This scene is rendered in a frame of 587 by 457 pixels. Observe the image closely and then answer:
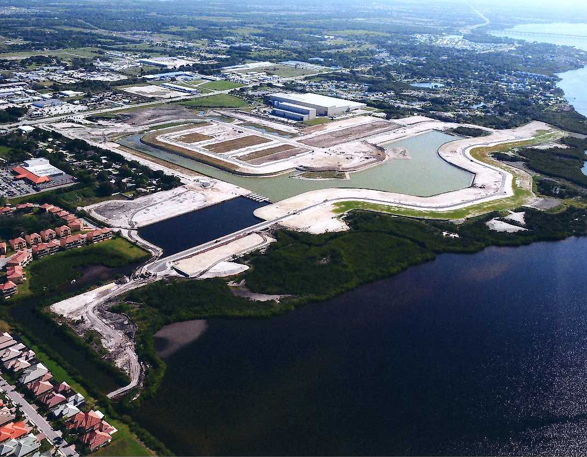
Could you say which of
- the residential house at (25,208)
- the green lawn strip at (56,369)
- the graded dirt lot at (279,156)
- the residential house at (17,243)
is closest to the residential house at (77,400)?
the green lawn strip at (56,369)

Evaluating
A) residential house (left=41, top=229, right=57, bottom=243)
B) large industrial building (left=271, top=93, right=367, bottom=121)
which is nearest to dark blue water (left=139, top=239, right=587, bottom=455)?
residential house (left=41, top=229, right=57, bottom=243)

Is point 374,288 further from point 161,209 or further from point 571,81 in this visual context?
point 571,81

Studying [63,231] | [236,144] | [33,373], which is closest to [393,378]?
[33,373]

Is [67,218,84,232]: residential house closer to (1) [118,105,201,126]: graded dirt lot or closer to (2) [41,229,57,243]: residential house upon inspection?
(2) [41,229,57,243]: residential house

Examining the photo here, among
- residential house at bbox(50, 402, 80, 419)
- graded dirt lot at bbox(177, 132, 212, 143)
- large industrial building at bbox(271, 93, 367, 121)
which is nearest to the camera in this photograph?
residential house at bbox(50, 402, 80, 419)

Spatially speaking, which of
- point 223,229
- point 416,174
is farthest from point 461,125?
point 223,229

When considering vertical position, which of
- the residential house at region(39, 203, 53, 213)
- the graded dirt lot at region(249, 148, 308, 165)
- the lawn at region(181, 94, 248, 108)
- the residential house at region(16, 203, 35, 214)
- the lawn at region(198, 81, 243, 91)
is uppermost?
the lawn at region(198, 81, 243, 91)

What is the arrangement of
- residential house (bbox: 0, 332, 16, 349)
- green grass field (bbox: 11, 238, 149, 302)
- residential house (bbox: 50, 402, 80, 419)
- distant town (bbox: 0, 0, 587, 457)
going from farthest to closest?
green grass field (bbox: 11, 238, 149, 302)
residential house (bbox: 0, 332, 16, 349)
distant town (bbox: 0, 0, 587, 457)
residential house (bbox: 50, 402, 80, 419)
